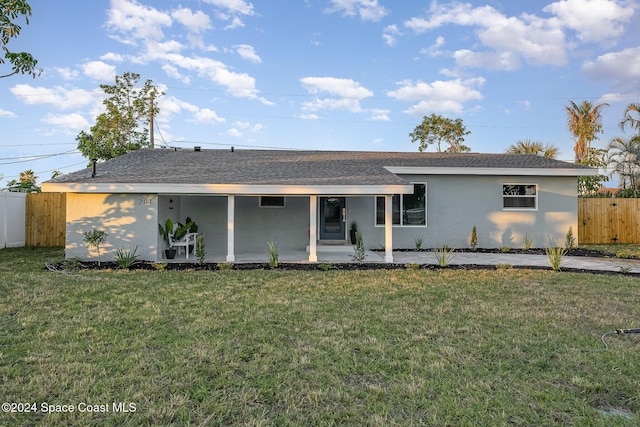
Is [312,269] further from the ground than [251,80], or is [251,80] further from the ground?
[251,80]

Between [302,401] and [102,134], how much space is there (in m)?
21.7

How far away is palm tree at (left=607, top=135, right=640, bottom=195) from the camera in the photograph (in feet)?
62.7

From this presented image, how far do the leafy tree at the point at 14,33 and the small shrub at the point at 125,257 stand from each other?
4248 millimetres

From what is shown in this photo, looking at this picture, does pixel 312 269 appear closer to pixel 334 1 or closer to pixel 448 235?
pixel 448 235

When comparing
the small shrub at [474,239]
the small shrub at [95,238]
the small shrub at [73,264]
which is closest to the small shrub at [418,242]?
the small shrub at [474,239]

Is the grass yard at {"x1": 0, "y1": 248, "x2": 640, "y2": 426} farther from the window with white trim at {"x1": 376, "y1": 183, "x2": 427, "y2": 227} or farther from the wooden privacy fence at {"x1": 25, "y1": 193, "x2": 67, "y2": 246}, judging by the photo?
the wooden privacy fence at {"x1": 25, "y1": 193, "x2": 67, "y2": 246}

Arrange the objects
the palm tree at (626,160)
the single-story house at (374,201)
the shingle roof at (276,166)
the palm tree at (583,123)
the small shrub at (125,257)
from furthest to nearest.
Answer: the palm tree at (583,123)
the palm tree at (626,160)
the single-story house at (374,201)
the shingle roof at (276,166)
the small shrub at (125,257)

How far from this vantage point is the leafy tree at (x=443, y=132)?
3069 cm

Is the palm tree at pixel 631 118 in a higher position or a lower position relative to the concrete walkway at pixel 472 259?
higher

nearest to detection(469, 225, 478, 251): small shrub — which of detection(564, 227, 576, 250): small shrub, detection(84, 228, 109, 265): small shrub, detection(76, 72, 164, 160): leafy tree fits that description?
detection(564, 227, 576, 250): small shrub

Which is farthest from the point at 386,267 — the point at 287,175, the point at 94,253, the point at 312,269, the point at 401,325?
the point at 94,253

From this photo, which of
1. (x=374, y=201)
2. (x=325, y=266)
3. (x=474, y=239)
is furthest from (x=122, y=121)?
(x=474, y=239)

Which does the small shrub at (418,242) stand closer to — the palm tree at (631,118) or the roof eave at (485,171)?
the roof eave at (485,171)

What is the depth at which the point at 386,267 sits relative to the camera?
9.23 m
